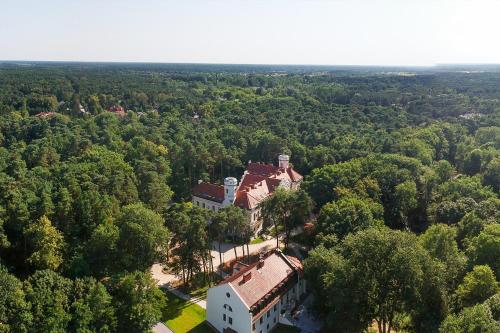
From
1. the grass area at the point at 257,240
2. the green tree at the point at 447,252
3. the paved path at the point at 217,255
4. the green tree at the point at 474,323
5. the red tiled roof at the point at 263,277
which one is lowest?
the grass area at the point at 257,240

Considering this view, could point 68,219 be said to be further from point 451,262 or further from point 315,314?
point 451,262

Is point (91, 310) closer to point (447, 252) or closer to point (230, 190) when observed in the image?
point (447, 252)

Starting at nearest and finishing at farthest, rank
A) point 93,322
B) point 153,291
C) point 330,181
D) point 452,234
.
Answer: point 93,322, point 153,291, point 452,234, point 330,181

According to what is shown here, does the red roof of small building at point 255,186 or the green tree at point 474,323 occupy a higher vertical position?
the green tree at point 474,323

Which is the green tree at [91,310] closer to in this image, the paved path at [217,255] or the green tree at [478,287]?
the paved path at [217,255]

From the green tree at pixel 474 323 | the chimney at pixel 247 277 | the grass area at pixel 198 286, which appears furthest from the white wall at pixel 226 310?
the green tree at pixel 474 323

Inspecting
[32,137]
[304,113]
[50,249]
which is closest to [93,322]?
[50,249]
